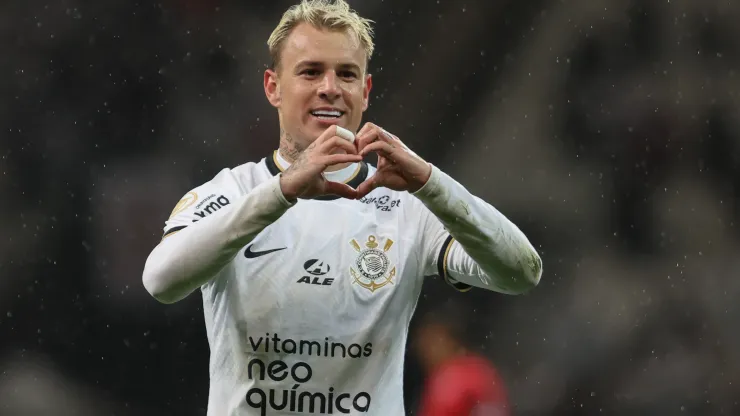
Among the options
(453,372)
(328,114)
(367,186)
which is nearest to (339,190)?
(367,186)

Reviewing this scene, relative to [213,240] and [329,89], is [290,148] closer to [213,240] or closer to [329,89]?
[329,89]

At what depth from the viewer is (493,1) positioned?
5.84 metres

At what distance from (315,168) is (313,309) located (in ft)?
1.75

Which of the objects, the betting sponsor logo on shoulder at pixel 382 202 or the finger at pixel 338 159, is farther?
the betting sponsor logo on shoulder at pixel 382 202

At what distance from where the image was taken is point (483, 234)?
248cm

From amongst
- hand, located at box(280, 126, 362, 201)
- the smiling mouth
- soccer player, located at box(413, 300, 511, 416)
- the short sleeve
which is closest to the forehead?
the smiling mouth

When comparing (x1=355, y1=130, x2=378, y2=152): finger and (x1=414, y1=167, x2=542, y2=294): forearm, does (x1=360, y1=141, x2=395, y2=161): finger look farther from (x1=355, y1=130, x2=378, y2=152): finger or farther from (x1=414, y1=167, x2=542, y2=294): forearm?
(x1=414, y1=167, x2=542, y2=294): forearm

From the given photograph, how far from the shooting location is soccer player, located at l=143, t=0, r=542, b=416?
2699 mm

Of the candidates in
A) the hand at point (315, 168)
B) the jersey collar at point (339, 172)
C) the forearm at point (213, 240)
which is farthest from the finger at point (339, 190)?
the jersey collar at point (339, 172)

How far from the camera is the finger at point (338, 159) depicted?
2309mm

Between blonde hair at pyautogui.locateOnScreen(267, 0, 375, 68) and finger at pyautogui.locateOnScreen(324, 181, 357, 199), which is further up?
blonde hair at pyautogui.locateOnScreen(267, 0, 375, 68)

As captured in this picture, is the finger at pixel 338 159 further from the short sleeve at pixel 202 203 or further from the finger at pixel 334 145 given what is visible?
the short sleeve at pixel 202 203

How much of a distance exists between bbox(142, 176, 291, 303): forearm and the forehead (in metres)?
0.52

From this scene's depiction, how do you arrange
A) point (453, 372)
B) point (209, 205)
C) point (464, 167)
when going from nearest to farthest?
point (209, 205)
point (453, 372)
point (464, 167)
